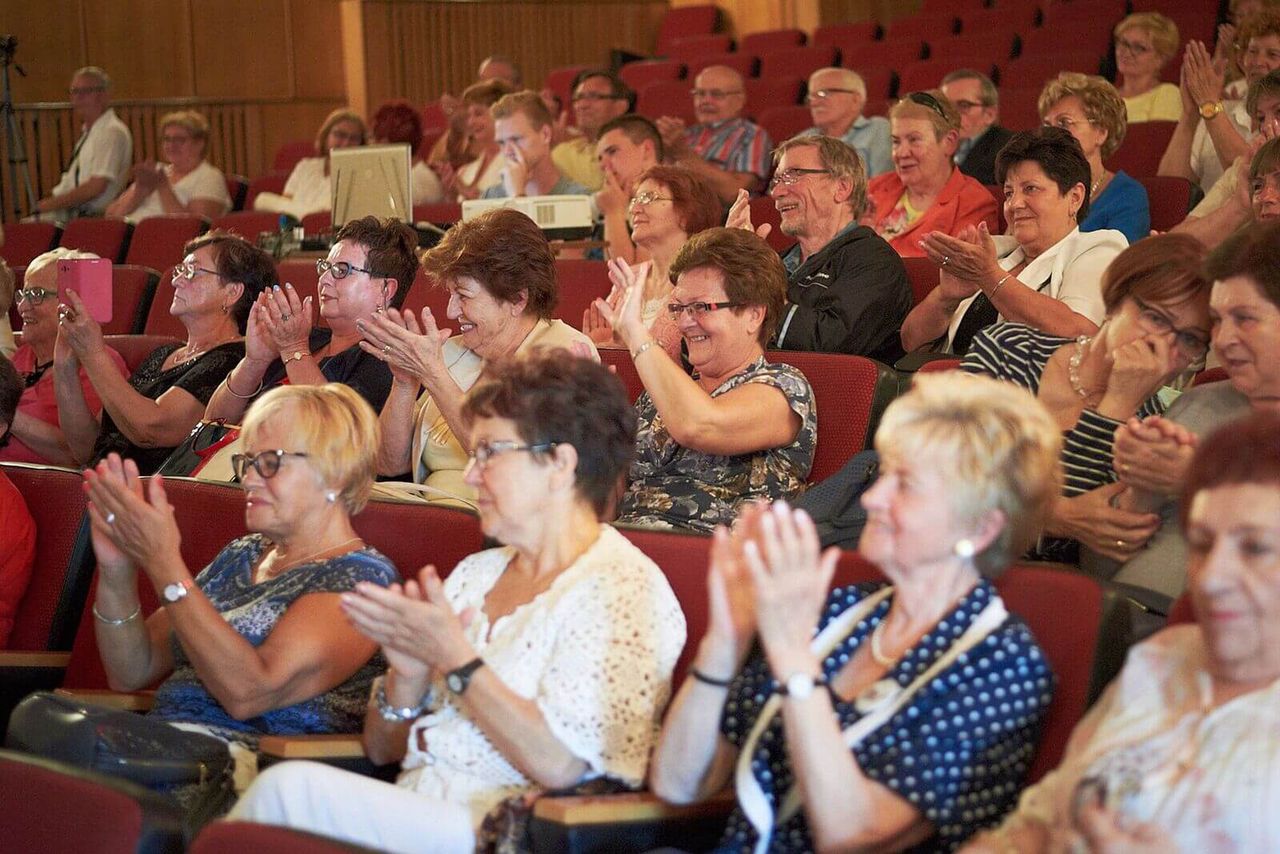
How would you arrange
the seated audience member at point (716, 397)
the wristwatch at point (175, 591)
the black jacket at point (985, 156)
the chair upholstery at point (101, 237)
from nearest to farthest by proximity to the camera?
the wristwatch at point (175, 591)
the seated audience member at point (716, 397)
the black jacket at point (985, 156)
the chair upholstery at point (101, 237)

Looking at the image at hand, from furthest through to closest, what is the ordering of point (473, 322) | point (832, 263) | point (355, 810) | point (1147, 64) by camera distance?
1. point (1147, 64)
2. point (832, 263)
3. point (473, 322)
4. point (355, 810)

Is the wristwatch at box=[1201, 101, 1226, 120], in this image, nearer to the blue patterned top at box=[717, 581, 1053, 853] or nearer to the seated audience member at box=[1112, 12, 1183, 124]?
the seated audience member at box=[1112, 12, 1183, 124]

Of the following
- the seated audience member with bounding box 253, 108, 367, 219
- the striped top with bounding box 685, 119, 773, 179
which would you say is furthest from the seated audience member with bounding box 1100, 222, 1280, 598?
the seated audience member with bounding box 253, 108, 367, 219

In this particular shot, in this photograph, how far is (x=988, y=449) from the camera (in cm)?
160

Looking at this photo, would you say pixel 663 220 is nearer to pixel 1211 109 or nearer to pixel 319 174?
pixel 1211 109

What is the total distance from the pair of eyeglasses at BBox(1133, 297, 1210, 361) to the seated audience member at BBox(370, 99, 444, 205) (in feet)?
14.9

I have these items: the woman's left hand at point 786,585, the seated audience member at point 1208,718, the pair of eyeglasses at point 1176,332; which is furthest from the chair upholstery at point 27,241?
the seated audience member at point 1208,718

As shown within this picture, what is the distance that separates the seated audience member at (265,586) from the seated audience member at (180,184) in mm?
4911

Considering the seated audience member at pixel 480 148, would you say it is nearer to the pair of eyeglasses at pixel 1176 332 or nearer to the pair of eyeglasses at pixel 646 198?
the pair of eyeglasses at pixel 646 198

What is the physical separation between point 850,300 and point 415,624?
1.74 m

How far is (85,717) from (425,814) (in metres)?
0.50

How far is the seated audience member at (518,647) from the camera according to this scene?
1766mm

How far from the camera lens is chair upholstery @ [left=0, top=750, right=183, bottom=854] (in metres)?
1.45

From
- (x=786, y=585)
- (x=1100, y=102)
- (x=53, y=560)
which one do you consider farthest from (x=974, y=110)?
(x=786, y=585)
